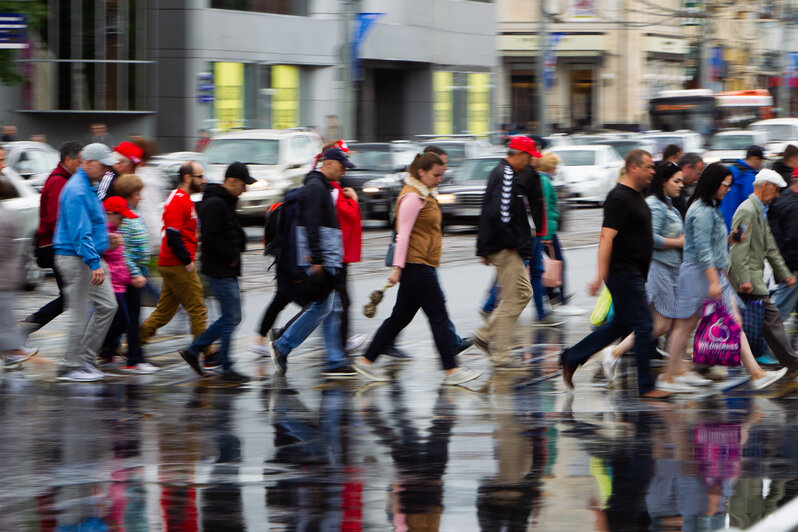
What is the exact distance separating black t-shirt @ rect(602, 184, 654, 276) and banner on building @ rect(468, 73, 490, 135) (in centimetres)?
4537

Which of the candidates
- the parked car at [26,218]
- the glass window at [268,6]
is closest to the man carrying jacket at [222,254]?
the parked car at [26,218]

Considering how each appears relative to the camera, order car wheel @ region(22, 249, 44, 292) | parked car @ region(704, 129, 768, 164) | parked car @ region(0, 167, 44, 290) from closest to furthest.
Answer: parked car @ region(0, 167, 44, 290)
car wheel @ region(22, 249, 44, 292)
parked car @ region(704, 129, 768, 164)

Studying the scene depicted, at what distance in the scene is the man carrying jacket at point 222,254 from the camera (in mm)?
10133

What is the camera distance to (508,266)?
1034 cm

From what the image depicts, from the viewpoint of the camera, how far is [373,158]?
27.4 m

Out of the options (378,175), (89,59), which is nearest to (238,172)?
(378,175)

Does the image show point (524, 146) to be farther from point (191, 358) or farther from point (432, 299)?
point (191, 358)

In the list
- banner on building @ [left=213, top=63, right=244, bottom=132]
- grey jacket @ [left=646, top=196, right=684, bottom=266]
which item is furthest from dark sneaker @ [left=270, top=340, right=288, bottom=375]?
banner on building @ [left=213, top=63, right=244, bottom=132]

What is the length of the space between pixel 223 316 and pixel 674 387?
3305 mm

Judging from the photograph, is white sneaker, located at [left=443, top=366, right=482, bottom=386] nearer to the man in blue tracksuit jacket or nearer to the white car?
the man in blue tracksuit jacket

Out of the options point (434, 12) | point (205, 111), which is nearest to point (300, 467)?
point (205, 111)

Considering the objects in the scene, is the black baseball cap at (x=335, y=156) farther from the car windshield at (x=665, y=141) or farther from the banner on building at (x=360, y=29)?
the car windshield at (x=665, y=141)

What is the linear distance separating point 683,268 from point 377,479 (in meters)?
3.52

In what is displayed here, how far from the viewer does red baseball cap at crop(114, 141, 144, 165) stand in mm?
11039
